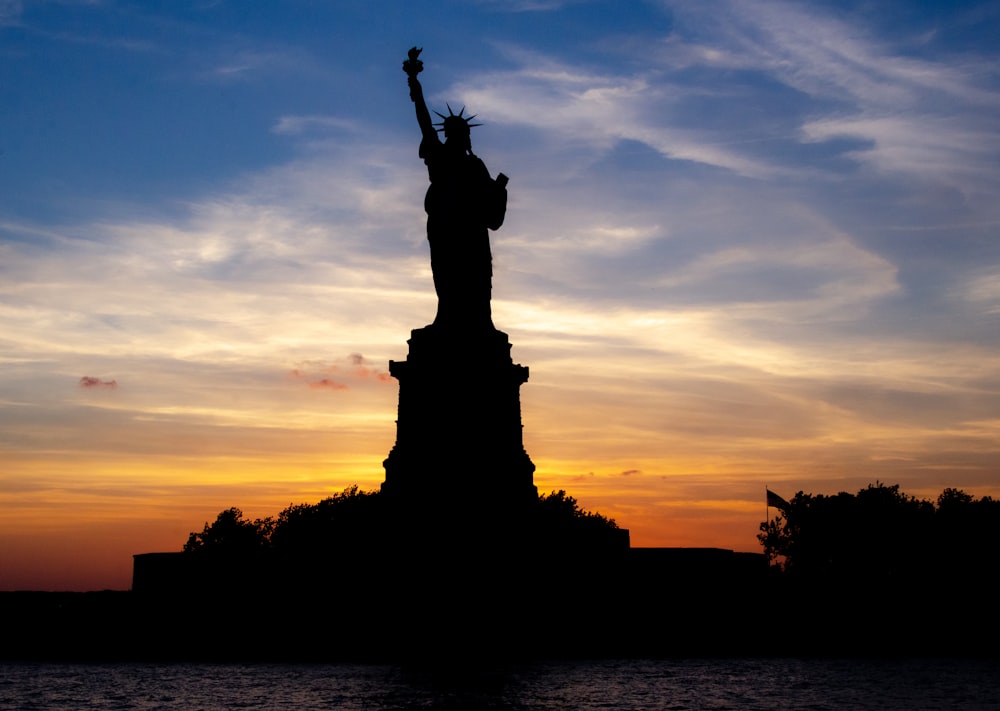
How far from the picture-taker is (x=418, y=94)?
25406 mm

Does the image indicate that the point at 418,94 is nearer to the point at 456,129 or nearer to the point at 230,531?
the point at 456,129

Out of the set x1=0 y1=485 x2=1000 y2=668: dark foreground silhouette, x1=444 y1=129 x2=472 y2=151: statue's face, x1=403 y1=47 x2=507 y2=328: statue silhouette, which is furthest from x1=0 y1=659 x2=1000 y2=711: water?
x1=444 y1=129 x2=472 y2=151: statue's face

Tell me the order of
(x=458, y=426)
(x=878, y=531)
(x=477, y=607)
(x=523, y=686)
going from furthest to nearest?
(x=878, y=531) → (x=458, y=426) → (x=477, y=607) → (x=523, y=686)

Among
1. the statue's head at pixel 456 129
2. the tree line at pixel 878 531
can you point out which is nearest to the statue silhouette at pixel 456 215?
the statue's head at pixel 456 129

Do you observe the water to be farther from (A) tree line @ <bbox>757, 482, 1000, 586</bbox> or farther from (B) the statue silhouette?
(A) tree line @ <bbox>757, 482, 1000, 586</bbox>

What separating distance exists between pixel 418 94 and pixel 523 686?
1327 centimetres

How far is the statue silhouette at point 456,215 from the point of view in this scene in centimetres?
2562

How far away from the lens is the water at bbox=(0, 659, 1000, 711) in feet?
52.0

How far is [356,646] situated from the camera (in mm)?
21594

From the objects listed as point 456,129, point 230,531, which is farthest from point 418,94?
point 230,531

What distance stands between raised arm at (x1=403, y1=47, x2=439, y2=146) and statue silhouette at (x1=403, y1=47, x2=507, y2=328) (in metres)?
0.02

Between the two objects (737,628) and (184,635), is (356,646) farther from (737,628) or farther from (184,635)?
(737,628)

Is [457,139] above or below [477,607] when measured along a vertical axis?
above

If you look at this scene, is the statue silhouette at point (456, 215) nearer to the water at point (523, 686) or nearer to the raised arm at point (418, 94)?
the raised arm at point (418, 94)
